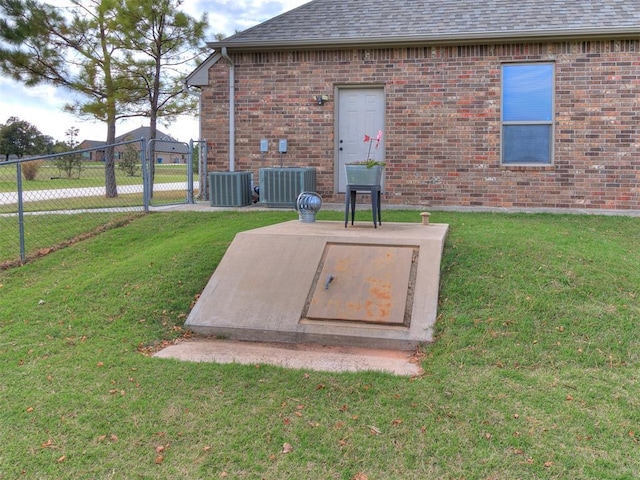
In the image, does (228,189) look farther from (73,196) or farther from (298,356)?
(298,356)

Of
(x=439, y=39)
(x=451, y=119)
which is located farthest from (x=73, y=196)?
(x=439, y=39)

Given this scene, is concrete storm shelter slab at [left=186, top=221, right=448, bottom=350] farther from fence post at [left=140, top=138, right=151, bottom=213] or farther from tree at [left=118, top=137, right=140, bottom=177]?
tree at [left=118, top=137, right=140, bottom=177]

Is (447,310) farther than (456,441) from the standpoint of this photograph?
Yes

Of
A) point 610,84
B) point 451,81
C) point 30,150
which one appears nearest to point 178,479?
point 451,81

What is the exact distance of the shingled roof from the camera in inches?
362

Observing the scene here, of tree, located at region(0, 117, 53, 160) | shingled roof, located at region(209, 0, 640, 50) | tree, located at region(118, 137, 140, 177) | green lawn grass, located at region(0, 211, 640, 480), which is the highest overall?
tree, located at region(0, 117, 53, 160)

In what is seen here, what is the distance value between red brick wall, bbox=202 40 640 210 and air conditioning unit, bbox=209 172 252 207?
2.68 ft

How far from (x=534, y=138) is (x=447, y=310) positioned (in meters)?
6.13

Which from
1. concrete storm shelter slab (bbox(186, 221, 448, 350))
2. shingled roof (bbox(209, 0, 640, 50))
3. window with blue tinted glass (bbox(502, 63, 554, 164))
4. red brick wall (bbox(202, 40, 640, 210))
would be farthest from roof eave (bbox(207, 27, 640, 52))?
concrete storm shelter slab (bbox(186, 221, 448, 350))

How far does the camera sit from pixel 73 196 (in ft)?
41.8

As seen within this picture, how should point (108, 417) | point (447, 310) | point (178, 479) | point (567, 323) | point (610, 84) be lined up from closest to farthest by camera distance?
point (178, 479) → point (108, 417) → point (567, 323) → point (447, 310) → point (610, 84)

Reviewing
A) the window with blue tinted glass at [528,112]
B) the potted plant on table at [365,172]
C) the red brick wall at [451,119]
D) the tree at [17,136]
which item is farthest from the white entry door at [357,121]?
the tree at [17,136]

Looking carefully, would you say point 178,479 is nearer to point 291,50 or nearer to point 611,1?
point 291,50

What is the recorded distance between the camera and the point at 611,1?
32.2 feet
